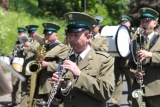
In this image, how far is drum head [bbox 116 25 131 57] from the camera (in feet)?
30.1

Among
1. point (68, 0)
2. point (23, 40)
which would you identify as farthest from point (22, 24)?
point (23, 40)

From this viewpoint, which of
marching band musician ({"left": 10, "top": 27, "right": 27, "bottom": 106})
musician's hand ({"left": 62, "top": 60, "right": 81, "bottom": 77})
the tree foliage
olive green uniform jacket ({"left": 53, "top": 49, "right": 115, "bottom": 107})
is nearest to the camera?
musician's hand ({"left": 62, "top": 60, "right": 81, "bottom": 77})

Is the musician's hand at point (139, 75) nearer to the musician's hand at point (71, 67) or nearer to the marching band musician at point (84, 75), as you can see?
the marching band musician at point (84, 75)

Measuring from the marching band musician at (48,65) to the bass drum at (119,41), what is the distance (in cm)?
240

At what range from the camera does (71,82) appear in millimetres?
4219

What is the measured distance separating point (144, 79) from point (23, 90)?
8.35 feet

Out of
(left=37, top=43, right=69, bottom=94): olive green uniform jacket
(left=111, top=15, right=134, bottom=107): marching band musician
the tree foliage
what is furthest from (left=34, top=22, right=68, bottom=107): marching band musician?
the tree foliage

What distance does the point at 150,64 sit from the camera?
5.80 meters

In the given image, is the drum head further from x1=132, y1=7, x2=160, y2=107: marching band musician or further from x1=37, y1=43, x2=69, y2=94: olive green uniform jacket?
x1=132, y1=7, x2=160, y2=107: marching band musician

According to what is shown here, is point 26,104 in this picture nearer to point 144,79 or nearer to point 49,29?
point 49,29

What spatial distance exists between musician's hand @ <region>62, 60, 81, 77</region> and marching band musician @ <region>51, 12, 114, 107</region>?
0.10ft

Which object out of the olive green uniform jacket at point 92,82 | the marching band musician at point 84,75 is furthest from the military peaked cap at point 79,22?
the olive green uniform jacket at point 92,82

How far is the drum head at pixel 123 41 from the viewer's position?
9.16 metres

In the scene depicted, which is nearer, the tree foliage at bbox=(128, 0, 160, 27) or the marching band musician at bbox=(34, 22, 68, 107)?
the marching band musician at bbox=(34, 22, 68, 107)
